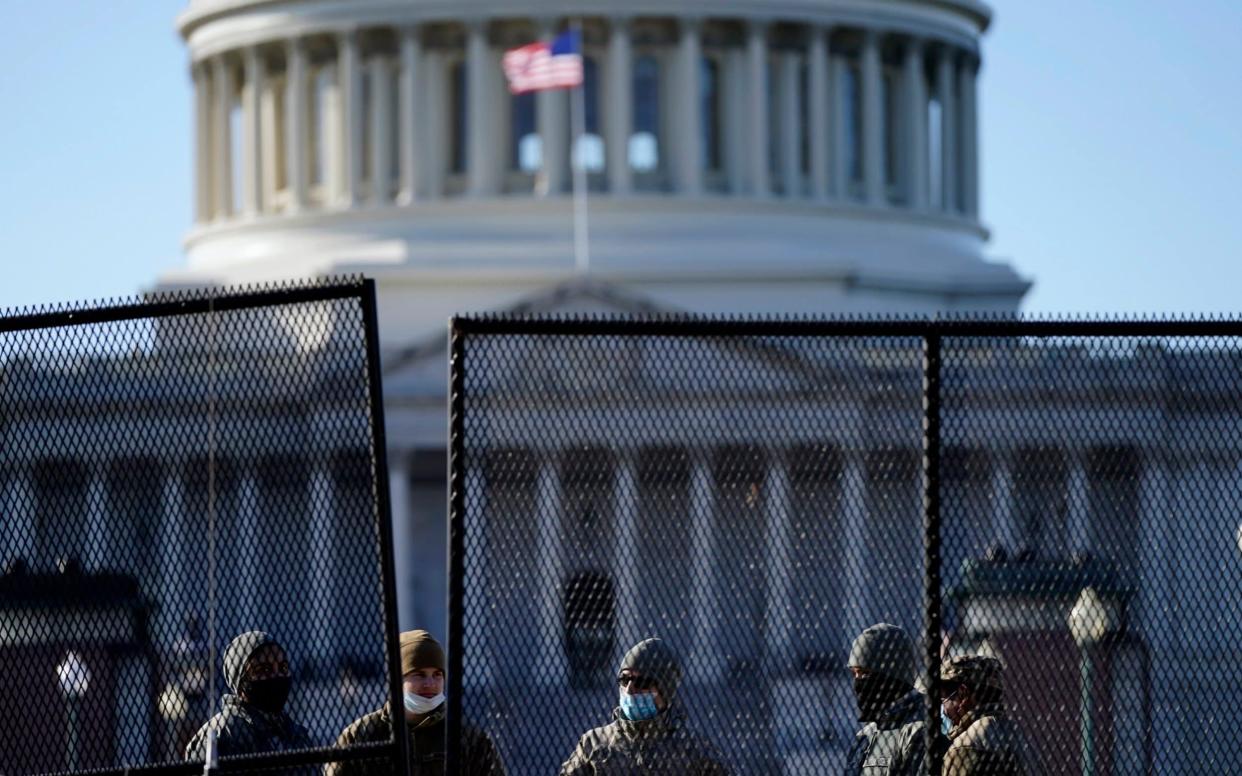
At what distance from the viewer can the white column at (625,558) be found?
14.1m

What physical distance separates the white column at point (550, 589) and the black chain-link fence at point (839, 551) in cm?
2

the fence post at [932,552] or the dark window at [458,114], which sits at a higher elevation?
the dark window at [458,114]

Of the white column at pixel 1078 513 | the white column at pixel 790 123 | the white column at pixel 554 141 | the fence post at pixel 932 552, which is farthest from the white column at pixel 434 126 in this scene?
the fence post at pixel 932 552

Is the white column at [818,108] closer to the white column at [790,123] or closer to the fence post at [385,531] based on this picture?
the white column at [790,123]

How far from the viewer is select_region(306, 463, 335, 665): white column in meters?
Answer: 14.1

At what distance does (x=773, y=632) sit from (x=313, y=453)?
7.07ft

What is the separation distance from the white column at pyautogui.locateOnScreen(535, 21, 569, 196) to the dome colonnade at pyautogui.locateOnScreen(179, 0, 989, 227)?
0.07 metres

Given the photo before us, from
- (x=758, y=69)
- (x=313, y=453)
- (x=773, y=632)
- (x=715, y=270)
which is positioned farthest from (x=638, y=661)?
(x=758, y=69)

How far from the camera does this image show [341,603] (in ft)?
46.8

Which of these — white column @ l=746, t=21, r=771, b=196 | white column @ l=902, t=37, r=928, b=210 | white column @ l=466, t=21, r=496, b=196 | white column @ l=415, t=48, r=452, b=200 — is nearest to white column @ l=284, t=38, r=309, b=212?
white column @ l=415, t=48, r=452, b=200

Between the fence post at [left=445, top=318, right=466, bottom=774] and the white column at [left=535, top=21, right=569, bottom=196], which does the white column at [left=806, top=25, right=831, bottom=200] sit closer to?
the white column at [left=535, top=21, right=569, bottom=196]

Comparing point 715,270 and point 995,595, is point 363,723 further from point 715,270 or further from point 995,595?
point 715,270

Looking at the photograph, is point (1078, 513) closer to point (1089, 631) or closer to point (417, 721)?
point (1089, 631)

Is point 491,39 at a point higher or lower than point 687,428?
higher
